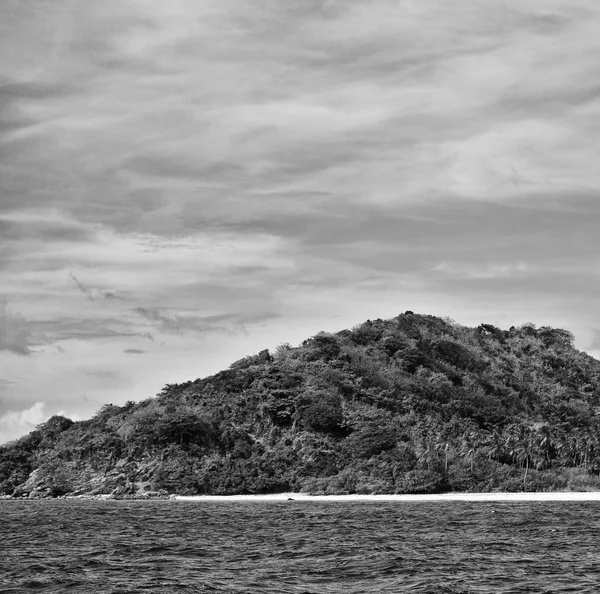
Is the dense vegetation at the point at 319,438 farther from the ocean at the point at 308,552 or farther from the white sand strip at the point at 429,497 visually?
the ocean at the point at 308,552

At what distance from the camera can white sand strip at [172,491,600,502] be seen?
12497 cm

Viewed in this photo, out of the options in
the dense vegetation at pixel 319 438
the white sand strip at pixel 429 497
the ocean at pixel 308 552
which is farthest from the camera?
the dense vegetation at pixel 319 438

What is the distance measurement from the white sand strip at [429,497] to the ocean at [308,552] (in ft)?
89.4

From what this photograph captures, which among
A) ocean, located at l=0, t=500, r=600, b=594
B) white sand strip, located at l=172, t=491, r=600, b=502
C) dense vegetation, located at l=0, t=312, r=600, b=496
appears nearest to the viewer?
ocean, located at l=0, t=500, r=600, b=594

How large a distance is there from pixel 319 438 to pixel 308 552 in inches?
4249

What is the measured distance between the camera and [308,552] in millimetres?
56438

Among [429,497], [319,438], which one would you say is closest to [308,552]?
[429,497]

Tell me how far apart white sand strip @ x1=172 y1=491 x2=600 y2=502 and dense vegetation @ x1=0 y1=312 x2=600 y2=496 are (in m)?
5.27

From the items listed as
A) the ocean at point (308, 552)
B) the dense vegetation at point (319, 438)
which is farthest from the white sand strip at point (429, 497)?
the ocean at point (308, 552)

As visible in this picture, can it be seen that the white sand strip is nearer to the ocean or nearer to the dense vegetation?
the dense vegetation

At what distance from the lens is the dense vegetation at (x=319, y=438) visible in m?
148

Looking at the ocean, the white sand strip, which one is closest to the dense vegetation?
the white sand strip

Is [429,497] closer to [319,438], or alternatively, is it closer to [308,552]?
[319,438]

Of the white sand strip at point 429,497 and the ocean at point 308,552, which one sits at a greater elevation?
the white sand strip at point 429,497
